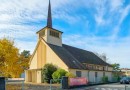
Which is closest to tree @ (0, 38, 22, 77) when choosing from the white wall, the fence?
the white wall

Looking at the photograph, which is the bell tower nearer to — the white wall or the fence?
the white wall

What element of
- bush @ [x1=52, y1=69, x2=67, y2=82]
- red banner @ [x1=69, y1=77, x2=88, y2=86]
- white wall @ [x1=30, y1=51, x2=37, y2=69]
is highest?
white wall @ [x1=30, y1=51, x2=37, y2=69]

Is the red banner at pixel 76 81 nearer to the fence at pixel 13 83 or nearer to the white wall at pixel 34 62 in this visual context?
the fence at pixel 13 83

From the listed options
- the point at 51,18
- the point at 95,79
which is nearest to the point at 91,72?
the point at 95,79

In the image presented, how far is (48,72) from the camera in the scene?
38000 millimetres

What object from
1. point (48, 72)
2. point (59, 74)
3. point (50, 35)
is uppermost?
point (50, 35)

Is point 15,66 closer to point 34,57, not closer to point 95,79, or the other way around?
point 34,57

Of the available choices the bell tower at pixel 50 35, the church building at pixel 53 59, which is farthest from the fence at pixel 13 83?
the bell tower at pixel 50 35

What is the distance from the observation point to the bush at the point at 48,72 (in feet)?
124

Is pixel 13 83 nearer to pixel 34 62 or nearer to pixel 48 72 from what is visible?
pixel 48 72

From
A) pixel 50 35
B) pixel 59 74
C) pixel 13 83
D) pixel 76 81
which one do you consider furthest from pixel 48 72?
pixel 13 83

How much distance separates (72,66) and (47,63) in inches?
189

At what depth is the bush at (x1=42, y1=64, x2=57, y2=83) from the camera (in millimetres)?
37875

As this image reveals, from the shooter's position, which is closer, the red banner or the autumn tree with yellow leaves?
the red banner
